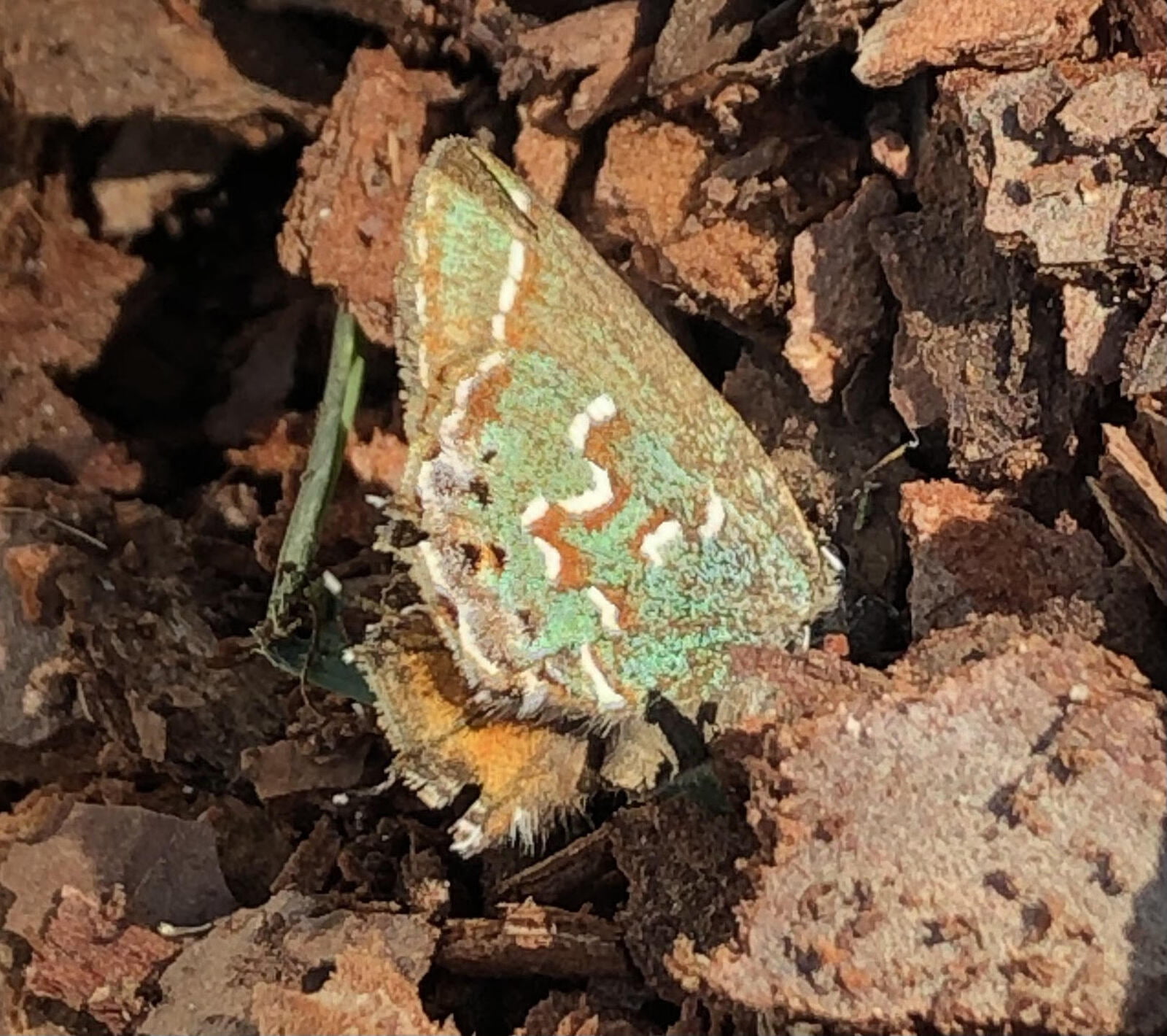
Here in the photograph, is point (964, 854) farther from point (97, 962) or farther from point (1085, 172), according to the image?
point (97, 962)

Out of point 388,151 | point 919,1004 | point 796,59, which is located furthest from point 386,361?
point 919,1004

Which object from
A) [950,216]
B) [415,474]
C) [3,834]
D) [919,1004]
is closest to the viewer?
[919,1004]

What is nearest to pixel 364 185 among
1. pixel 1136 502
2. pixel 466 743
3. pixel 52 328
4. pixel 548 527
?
pixel 52 328

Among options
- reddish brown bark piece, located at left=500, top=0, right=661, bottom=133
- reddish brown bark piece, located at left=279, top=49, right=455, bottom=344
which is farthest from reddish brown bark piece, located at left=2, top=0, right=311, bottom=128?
reddish brown bark piece, located at left=500, top=0, right=661, bottom=133

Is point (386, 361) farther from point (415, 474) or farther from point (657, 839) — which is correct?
point (657, 839)

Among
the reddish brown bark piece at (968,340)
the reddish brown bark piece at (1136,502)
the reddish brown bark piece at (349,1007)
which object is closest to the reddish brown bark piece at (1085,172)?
the reddish brown bark piece at (968,340)

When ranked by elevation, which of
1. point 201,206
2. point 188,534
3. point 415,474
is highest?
point 201,206
